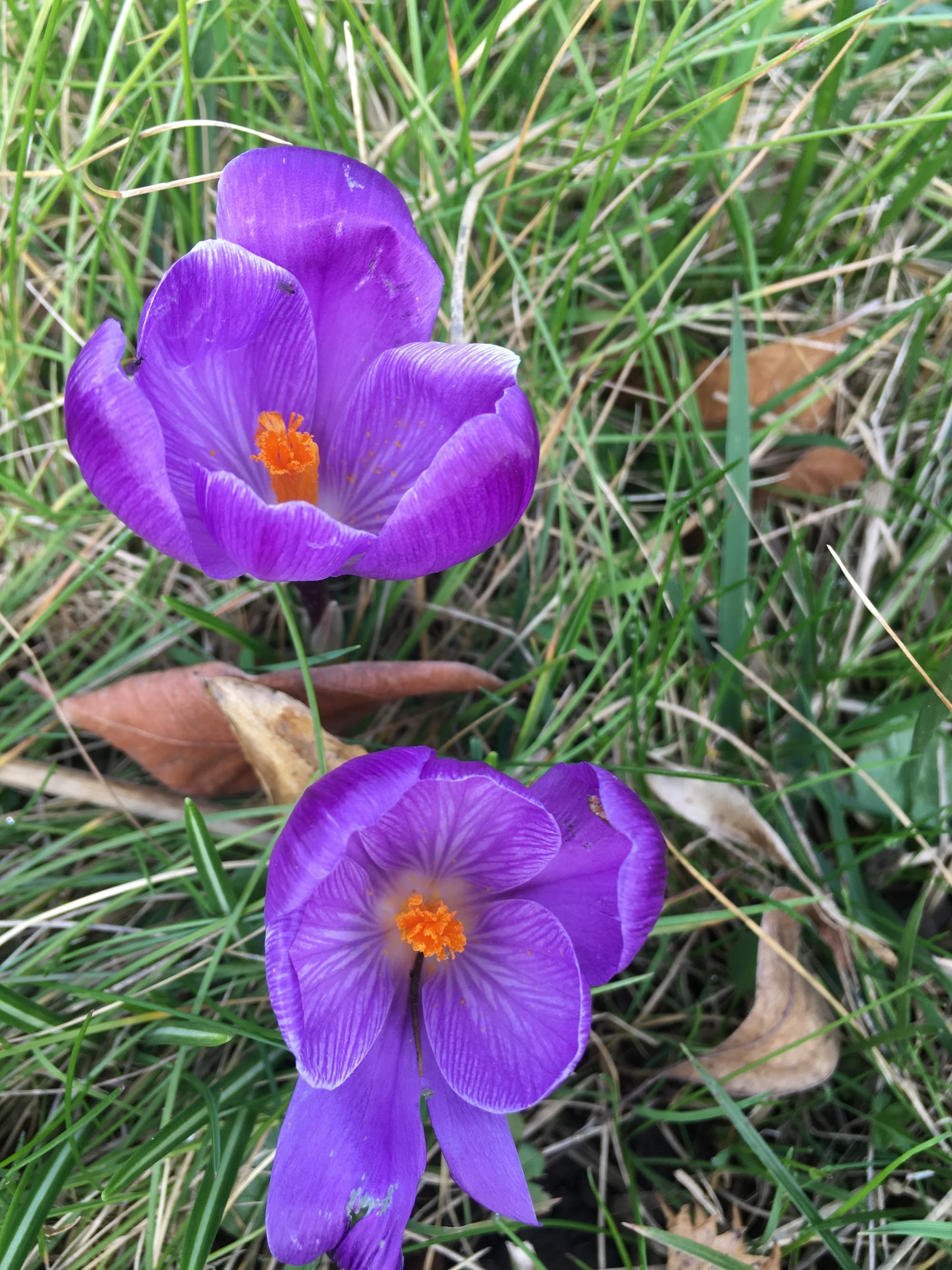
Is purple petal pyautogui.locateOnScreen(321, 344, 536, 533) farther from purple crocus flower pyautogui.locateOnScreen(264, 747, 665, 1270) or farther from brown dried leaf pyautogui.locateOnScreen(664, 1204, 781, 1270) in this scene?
brown dried leaf pyautogui.locateOnScreen(664, 1204, 781, 1270)

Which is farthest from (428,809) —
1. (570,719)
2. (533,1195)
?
(533,1195)

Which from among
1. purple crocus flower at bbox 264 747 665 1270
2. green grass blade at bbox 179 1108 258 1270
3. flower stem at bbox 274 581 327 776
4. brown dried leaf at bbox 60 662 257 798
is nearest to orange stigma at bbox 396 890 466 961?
purple crocus flower at bbox 264 747 665 1270

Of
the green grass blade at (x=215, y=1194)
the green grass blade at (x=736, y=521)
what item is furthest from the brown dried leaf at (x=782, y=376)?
the green grass blade at (x=215, y=1194)

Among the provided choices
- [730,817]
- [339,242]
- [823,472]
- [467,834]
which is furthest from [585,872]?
[823,472]

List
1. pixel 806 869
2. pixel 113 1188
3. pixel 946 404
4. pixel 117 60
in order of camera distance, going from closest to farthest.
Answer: pixel 113 1188 < pixel 806 869 < pixel 117 60 < pixel 946 404

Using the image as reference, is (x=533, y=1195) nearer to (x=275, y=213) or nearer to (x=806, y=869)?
(x=806, y=869)

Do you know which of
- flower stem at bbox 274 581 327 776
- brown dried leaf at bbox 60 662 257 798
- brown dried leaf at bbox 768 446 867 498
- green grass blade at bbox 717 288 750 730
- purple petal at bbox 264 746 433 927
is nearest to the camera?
purple petal at bbox 264 746 433 927
